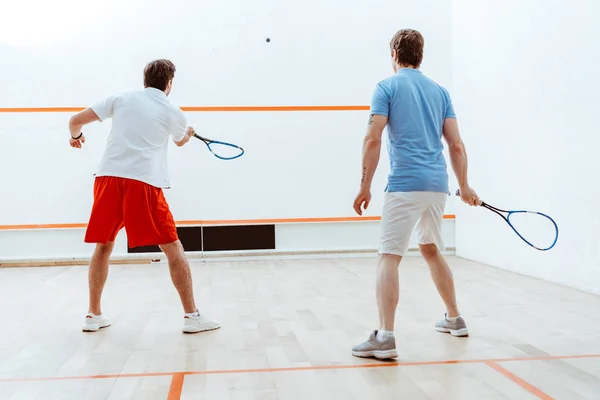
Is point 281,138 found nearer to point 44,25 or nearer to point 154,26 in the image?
point 154,26

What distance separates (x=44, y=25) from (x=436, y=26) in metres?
2.66

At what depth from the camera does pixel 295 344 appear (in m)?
2.33

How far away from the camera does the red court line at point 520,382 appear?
172 centimetres

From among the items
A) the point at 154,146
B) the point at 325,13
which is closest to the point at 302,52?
the point at 325,13

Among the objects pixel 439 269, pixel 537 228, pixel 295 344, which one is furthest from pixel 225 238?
pixel 439 269

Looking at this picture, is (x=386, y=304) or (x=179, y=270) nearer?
(x=386, y=304)

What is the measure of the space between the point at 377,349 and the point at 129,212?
0.97m

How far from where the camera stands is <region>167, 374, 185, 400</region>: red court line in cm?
A: 176

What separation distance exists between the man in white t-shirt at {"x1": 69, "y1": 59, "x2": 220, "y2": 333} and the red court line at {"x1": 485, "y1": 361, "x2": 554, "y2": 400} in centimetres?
104

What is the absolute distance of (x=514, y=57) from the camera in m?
4.06

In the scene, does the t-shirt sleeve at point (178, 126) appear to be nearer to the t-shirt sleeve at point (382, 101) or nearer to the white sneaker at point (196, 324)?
the white sneaker at point (196, 324)

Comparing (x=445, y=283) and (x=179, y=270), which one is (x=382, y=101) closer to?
(x=445, y=283)

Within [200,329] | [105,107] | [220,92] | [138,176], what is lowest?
[200,329]

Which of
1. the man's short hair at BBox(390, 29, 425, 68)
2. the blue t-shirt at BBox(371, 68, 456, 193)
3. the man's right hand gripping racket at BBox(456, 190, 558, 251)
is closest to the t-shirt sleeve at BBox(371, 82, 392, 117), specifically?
the blue t-shirt at BBox(371, 68, 456, 193)
